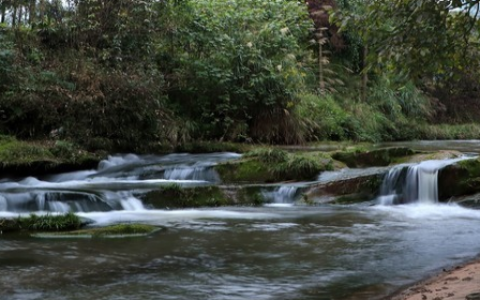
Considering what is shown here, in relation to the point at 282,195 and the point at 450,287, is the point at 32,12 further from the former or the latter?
the point at 450,287

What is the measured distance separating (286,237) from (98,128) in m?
8.66

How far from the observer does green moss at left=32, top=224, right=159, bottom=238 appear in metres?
7.48

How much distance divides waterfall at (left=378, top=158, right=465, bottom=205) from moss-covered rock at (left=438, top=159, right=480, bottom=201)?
0.12m

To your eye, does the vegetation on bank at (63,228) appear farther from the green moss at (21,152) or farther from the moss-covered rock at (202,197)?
the green moss at (21,152)

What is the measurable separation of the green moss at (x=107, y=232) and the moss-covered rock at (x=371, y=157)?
648 cm

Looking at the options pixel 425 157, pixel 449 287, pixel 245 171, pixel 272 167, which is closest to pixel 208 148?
pixel 245 171

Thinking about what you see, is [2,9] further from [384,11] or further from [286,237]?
[384,11]

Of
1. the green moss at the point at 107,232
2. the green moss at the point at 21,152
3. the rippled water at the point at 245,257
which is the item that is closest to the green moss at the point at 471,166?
the rippled water at the point at 245,257

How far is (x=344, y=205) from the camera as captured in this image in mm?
10461

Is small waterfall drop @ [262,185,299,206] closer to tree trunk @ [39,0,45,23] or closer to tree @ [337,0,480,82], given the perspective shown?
tree @ [337,0,480,82]

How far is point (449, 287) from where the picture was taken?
15.5 feet

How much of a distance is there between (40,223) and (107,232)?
1.17m

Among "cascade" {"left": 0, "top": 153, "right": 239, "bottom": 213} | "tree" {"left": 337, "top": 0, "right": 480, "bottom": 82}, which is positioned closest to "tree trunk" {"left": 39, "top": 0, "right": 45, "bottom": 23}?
"cascade" {"left": 0, "top": 153, "right": 239, "bottom": 213}

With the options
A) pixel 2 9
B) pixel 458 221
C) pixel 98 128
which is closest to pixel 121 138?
pixel 98 128
